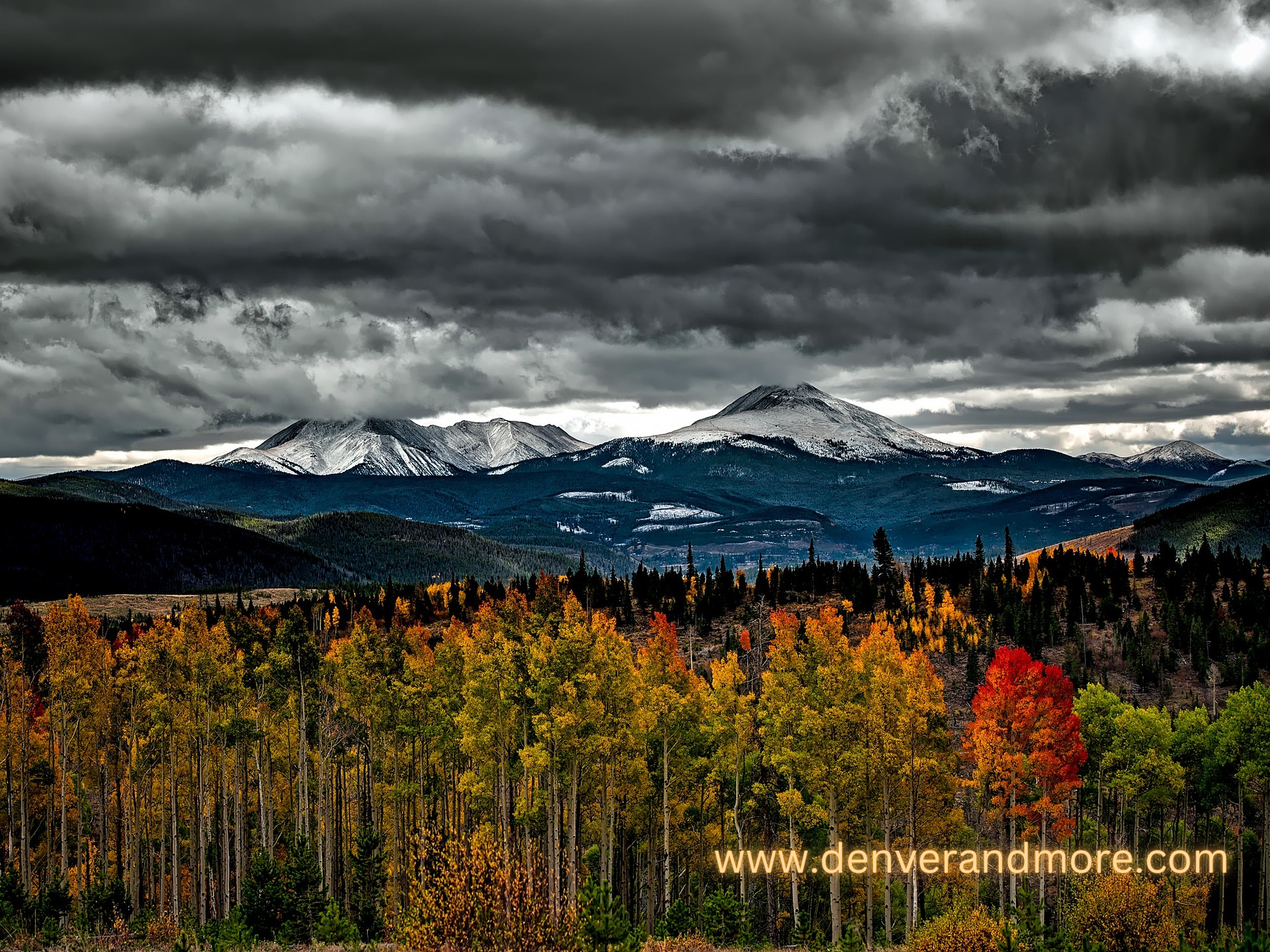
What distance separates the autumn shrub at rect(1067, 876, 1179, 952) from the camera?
1907 inches

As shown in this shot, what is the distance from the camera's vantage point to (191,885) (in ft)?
279

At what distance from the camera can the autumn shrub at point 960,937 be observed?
38.4m

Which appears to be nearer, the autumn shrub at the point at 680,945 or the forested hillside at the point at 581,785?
the autumn shrub at the point at 680,945

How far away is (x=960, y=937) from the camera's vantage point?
39.1m

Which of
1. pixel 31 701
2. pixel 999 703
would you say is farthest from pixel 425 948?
pixel 31 701

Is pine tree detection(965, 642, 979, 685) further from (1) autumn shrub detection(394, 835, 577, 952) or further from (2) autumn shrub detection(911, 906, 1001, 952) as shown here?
(1) autumn shrub detection(394, 835, 577, 952)

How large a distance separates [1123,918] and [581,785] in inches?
1116

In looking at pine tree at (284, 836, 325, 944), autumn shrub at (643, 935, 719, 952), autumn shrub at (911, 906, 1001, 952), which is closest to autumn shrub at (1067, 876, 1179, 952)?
autumn shrub at (911, 906, 1001, 952)

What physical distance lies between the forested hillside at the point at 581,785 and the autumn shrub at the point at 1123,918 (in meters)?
0.27

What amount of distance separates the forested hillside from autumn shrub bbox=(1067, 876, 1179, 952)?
0.27 m

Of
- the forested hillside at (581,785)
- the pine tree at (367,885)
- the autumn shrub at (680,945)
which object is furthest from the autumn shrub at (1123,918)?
the pine tree at (367,885)

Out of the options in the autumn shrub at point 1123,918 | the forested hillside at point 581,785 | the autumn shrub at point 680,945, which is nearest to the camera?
the autumn shrub at point 680,945

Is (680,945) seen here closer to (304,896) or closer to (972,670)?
(304,896)

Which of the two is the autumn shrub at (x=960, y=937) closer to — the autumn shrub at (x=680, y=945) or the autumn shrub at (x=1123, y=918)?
the autumn shrub at (x=1123, y=918)
